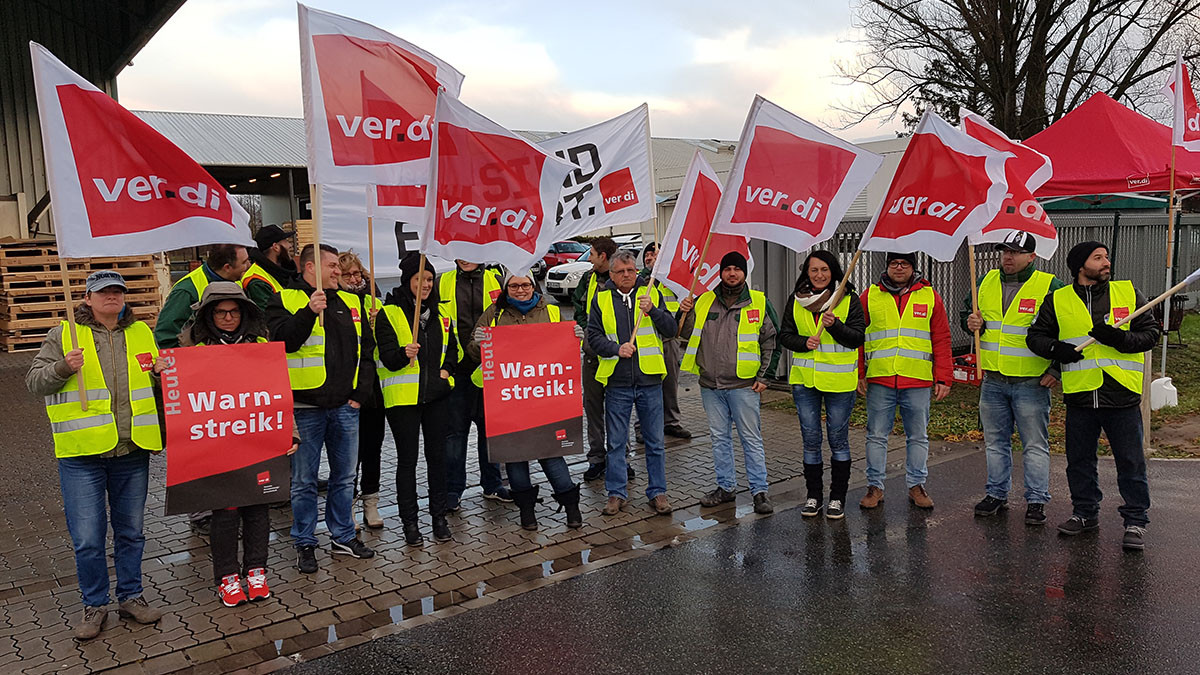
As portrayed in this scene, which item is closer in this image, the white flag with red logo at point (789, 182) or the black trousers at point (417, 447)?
the black trousers at point (417, 447)

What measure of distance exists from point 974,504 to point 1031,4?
16964mm

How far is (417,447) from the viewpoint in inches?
245

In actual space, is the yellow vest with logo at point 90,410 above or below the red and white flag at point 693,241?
below

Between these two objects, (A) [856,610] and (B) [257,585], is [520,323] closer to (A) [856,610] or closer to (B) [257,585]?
(B) [257,585]

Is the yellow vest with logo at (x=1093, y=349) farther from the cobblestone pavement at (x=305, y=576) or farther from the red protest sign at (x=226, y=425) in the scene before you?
the red protest sign at (x=226, y=425)

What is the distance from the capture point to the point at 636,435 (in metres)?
9.14

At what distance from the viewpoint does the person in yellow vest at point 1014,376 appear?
20.3 feet

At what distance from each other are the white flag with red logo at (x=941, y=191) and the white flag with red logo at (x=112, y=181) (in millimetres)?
4427

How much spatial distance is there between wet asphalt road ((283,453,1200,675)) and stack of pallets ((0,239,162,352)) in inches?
505

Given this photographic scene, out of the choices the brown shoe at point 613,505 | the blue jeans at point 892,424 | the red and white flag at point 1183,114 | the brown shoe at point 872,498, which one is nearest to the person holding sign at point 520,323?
the brown shoe at point 613,505

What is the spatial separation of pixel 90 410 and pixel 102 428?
0.12 meters

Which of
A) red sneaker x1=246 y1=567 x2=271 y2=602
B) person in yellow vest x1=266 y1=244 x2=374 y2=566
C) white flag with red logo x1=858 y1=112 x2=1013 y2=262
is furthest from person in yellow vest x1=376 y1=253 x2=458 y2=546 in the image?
white flag with red logo x1=858 y1=112 x2=1013 y2=262

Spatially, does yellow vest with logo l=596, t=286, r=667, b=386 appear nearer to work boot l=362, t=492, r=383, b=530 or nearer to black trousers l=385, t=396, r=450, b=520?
black trousers l=385, t=396, r=450, b=520

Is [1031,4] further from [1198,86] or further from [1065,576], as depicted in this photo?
[1065,576]
